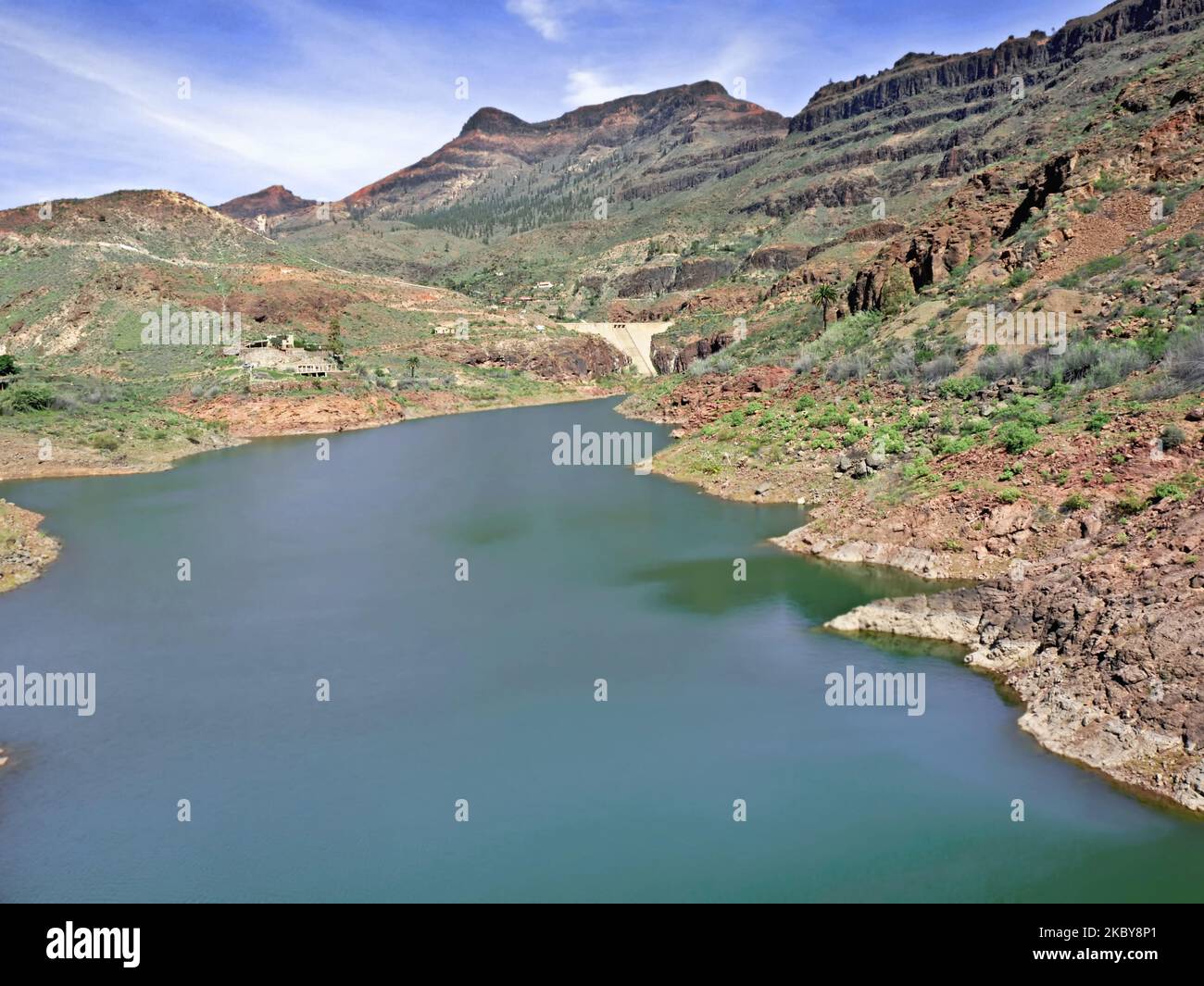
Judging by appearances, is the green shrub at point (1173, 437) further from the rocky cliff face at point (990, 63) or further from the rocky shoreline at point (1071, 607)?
the rocky cliff face at point (990, 63)

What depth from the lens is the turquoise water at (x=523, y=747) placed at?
12.0 meters

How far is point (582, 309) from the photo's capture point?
369ft

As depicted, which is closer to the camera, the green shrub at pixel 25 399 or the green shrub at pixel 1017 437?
the green shrub at pixel 1017 437

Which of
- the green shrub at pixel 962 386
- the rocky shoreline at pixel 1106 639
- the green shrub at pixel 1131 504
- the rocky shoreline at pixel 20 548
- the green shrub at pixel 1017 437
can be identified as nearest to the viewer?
the rocky shoreline at pixel 1106 639

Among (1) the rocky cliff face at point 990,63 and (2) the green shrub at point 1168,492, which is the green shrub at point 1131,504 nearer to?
(2) the green shrub at point 1168,492

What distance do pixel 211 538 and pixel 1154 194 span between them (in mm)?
39608

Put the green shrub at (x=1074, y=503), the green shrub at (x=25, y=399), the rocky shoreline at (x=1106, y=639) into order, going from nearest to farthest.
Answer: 1. the rocky shoreline at (x=1106, y=639)
2. the green shrub at (x=1074, y=503)
3. the green shrub at (x=25, y=399)

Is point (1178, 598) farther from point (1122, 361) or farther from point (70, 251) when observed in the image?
point (70, 251)

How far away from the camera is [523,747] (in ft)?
50.2

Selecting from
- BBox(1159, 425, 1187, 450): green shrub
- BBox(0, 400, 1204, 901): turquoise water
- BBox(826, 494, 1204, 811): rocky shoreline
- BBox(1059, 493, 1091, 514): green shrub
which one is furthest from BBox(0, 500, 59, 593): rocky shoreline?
BBox(1159, 425, 1187, 450): green shrub

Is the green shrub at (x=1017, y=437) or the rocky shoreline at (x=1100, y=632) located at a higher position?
the green shrub at (x=1017, y=437)

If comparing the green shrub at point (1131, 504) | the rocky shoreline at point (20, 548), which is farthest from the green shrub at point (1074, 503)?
the rocky shoreline at point (20, 548)

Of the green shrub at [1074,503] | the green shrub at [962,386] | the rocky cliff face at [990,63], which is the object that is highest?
the rocky cliff face at [990,63]
